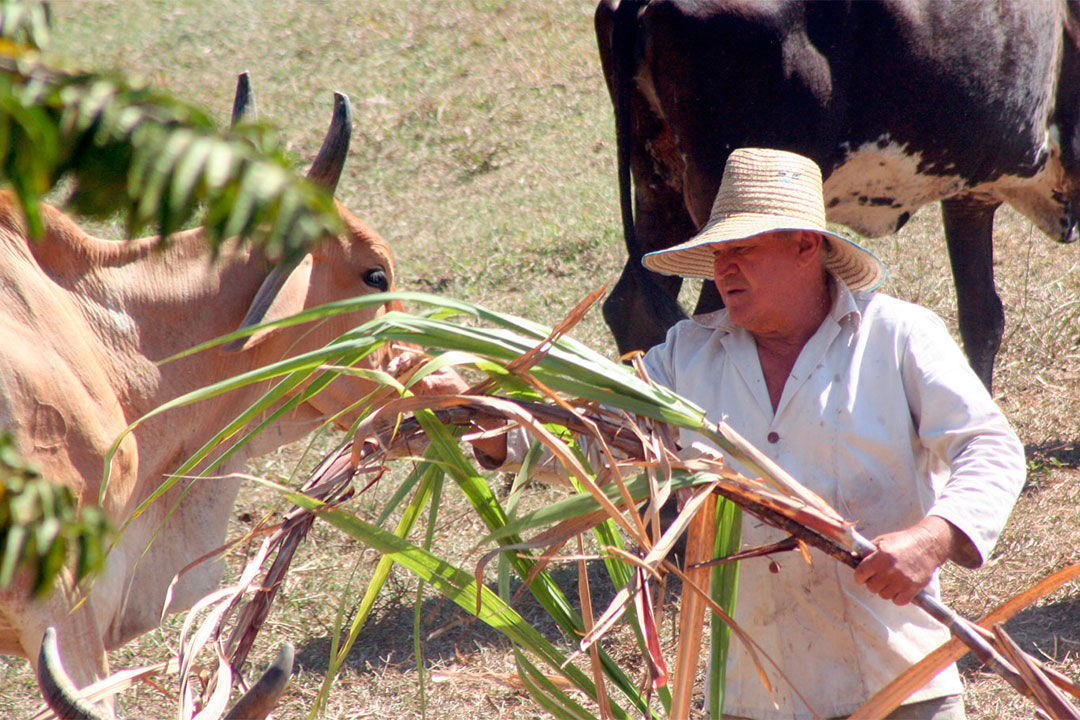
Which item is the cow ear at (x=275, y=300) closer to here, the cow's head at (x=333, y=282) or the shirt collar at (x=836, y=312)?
the cow's head at (x=333, y=282)

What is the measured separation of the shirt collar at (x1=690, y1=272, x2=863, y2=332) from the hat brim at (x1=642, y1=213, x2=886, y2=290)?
4 cm

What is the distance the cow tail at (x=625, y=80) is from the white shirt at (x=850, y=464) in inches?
61.5

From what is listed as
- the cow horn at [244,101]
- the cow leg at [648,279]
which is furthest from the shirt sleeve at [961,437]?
the cow horn at [244,101]

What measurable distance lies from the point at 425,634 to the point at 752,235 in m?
2.16

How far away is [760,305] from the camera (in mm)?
2121

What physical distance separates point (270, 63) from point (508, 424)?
8.48 metres

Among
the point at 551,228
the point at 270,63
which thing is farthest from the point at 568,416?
the point at 270,63

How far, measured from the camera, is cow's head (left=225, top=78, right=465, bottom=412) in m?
3.08

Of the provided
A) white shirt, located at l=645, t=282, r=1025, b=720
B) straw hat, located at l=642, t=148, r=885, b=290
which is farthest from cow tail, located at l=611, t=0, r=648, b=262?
white shirt, located at l=645, t=282, r=1025, b=720

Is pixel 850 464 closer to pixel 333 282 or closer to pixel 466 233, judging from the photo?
pixel 333 282

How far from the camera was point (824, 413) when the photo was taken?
81.6 inches

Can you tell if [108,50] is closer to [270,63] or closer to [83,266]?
[270,63]

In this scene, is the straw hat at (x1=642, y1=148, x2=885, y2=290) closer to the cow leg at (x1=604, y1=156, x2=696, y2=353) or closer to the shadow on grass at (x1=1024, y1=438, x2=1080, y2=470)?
the cow leg at (x1=604, y1=156, x2=696, y2=353)

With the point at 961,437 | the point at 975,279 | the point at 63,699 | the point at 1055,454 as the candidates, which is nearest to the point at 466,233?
the point at 975,279
